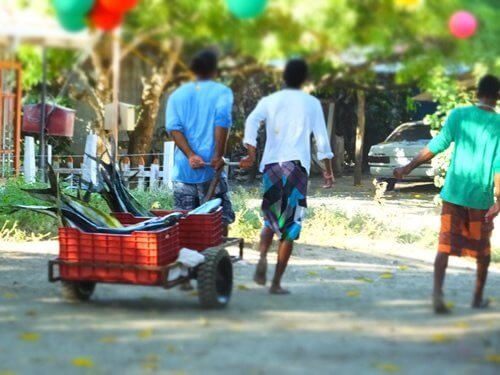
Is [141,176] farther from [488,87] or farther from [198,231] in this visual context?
[488,87]

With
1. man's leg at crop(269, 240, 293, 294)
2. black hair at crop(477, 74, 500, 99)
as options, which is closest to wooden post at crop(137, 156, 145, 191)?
man's leg at crop(269, 240, 293, 294)

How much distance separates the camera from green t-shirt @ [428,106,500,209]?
6.66 metres

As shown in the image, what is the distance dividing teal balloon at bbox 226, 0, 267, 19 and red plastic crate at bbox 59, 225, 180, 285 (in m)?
1.66

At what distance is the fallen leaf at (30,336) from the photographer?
5.83 meters

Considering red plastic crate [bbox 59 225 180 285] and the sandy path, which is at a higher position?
red plastic crate [bbox 59 225 180 285]

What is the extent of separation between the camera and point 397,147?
10414mm

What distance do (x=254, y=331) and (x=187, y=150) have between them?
1621mm

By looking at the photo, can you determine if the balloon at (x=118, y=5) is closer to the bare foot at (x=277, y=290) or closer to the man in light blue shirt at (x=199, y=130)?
the man in light blue shirt at (x=199, y=130)

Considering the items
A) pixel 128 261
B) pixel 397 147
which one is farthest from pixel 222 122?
pixel 397 147

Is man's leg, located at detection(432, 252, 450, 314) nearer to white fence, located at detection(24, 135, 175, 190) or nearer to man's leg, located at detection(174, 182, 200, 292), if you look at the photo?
man's leg, located at detection(174, 182, 200, 292)

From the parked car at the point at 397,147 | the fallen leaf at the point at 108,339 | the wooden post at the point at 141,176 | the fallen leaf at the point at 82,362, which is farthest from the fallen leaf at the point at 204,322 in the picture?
the parked car at the point at 397,147

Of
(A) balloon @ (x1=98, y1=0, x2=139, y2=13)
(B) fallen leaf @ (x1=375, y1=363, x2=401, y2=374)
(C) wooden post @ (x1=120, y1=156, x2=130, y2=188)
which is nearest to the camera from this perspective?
(B) fallen leaf @ (x1=375, y1=363, x2=401, y2=374)

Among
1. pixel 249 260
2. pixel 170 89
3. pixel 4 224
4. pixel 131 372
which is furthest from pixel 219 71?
pixel 4 224

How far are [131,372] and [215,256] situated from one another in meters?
1.80
